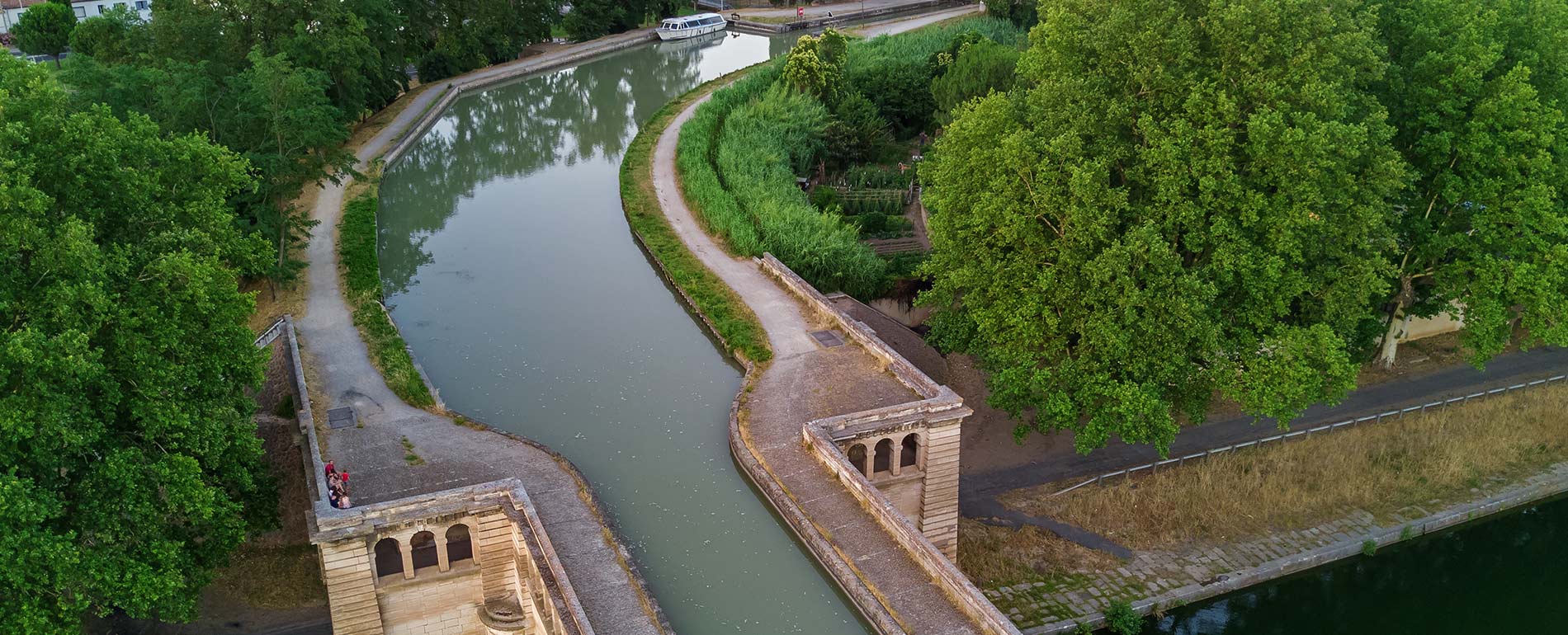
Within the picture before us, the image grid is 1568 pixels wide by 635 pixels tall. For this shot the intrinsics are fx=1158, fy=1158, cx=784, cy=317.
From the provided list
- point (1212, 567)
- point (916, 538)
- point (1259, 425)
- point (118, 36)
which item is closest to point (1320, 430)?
point (1259, 425)

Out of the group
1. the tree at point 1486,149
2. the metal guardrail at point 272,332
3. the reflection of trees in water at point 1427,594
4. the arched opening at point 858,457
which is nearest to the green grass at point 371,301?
the metal guardrail at point 272,332

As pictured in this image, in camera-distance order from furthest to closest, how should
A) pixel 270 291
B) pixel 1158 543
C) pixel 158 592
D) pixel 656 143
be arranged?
pixel 656 143 < pixel 270 291 < pixel 1158 543 < pixel 158 592

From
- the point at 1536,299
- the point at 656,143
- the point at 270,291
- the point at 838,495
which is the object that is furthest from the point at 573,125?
the point at 1536,299

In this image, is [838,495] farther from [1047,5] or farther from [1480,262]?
[1480,262]

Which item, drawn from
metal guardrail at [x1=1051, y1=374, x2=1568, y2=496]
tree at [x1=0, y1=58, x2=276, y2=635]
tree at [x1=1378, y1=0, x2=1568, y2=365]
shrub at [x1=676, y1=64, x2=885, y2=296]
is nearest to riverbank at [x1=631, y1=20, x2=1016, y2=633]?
shrub at [x1=676, y1=64, x2=885, y2=296]

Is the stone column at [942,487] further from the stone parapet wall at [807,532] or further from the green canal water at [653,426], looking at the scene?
the green canal water at [653,426]

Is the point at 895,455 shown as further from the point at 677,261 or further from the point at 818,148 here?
the point at 818,148

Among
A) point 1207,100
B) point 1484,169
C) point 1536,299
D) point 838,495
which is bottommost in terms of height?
point 838,495
